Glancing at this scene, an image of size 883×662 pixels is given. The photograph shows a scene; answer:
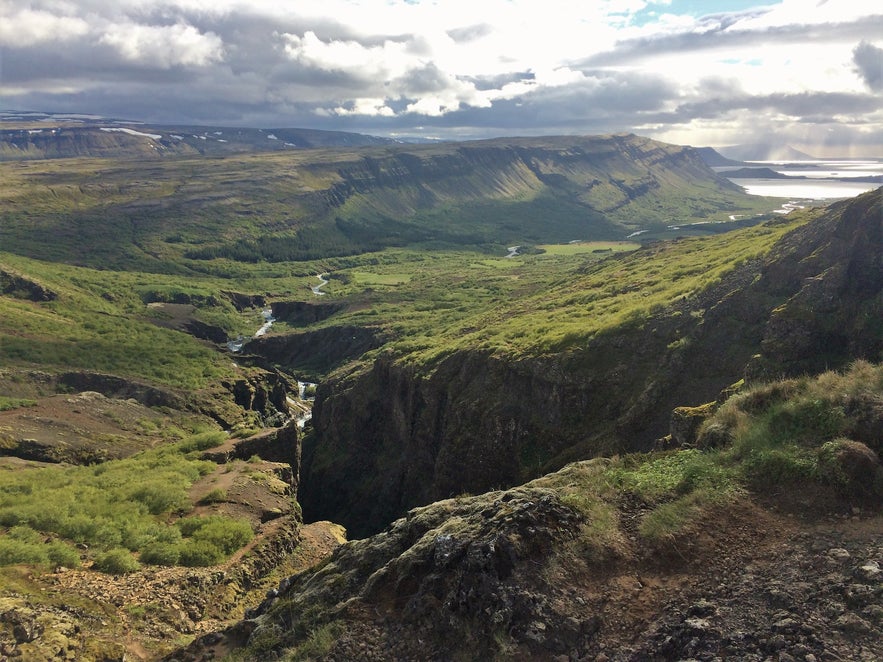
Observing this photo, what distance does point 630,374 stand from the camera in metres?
36.2

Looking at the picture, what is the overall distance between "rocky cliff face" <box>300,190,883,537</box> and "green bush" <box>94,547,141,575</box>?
873 inches

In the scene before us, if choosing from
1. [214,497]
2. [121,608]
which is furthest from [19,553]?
[214,497]

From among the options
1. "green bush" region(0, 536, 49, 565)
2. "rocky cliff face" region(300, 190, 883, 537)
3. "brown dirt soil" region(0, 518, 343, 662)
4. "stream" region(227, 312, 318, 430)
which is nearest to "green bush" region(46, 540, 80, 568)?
"green bush" region(0, 536, 49, 565)

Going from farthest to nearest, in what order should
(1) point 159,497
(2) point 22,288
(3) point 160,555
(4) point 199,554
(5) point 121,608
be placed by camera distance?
1. (2) point 22,288
2. (1) point 159,497
3. (4) point 199,554
4. (3) point 160,555
5. (5) point 121,608

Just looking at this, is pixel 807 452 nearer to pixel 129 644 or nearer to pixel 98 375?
pixel 129 644

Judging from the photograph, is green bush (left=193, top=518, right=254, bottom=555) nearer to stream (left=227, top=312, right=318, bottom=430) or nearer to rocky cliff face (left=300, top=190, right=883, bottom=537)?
rocky cliff face (left=300, top=190, right=883, bottom=537)

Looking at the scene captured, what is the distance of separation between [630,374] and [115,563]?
98.6ft

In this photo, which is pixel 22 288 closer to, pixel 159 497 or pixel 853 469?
pixel 159 497

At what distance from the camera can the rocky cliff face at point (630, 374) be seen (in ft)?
91.1

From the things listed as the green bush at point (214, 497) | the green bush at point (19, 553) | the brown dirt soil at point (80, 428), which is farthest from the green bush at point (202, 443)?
the green bush at point (19, 553)

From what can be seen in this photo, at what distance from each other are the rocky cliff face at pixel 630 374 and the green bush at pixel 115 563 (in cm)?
2217

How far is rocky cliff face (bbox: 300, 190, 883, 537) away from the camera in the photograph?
27.8 meters

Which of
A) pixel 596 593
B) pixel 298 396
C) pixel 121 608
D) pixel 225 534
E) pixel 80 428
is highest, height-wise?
pixel 596 593

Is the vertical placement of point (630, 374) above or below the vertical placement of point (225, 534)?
above
